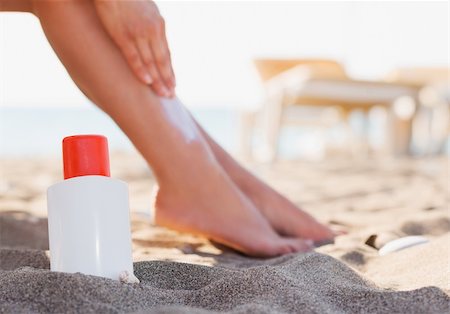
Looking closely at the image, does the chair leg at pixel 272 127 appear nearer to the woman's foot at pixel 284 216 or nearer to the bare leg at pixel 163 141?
the woman's foot at pixel 284 216

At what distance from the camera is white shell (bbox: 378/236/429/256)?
918 mm

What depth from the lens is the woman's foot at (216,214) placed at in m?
1.00

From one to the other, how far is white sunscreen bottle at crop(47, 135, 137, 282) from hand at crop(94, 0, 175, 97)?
1.17ft

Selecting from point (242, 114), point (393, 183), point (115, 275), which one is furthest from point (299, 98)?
point (115, 275)

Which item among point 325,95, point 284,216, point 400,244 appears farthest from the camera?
point 325,95

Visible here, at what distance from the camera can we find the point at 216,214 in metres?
1.02

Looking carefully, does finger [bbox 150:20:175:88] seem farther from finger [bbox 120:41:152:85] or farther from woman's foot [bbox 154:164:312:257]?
woman's foot [bbox 154:164:312:257]

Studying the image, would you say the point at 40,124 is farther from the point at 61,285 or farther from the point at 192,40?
the point at 61,285

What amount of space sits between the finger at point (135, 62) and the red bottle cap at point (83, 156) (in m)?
0.35

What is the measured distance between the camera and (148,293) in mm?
598

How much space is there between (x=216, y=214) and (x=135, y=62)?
0.29m

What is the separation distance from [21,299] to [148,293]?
0.12 meters

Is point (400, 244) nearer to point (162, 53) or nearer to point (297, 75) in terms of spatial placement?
point (162, 53)

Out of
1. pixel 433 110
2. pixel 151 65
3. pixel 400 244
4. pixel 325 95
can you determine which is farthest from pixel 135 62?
pixel 433 110
